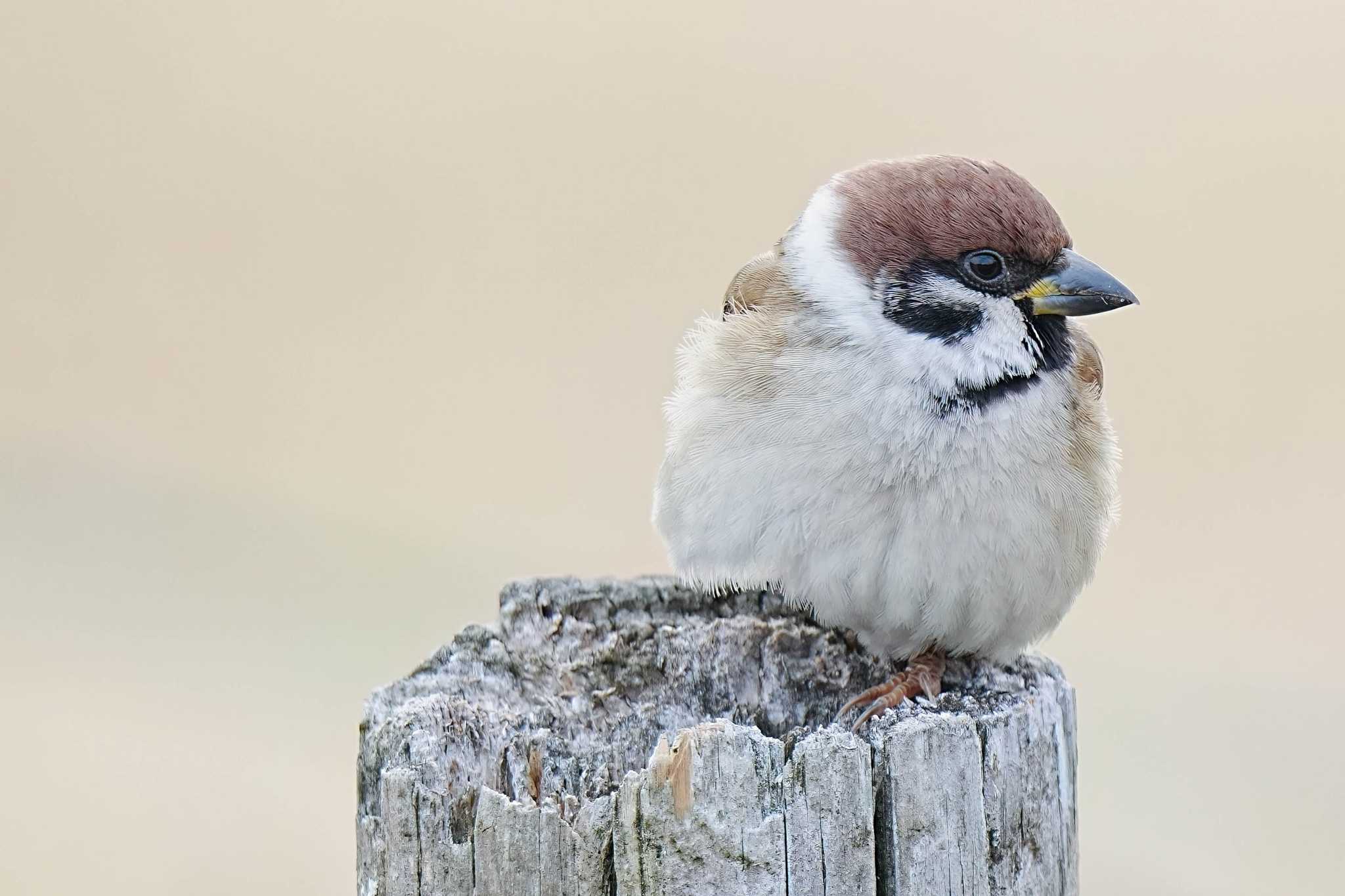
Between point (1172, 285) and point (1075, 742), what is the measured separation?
489 cm

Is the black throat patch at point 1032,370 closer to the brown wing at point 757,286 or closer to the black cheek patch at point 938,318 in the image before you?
the black cheek patch at point 938,318

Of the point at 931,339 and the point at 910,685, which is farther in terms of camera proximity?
the point at 931,339

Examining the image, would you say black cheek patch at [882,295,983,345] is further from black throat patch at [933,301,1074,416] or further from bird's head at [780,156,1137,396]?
black throat patch at [933,301,1074,416]

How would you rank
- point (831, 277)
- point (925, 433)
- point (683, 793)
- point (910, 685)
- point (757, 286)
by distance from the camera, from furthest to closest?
1. point (757, 286)
2. point (831, 277)
3. point (925, 433)
4. point (910, 685)
5. point (683, 793)

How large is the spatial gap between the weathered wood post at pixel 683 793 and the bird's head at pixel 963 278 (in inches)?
30.1

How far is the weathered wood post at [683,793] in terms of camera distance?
7.66ft

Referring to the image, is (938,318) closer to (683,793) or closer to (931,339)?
(931,339)

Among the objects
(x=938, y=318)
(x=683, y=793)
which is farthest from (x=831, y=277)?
(x=683, y=793)

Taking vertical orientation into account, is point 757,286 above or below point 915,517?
above

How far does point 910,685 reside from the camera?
333 centimetres

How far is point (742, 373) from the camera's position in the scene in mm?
3736

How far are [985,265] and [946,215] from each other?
14 centimetres

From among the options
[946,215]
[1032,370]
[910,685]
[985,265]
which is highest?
[946,215]

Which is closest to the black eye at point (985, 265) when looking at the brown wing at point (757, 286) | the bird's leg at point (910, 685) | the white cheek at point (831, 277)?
the white cheek at point (831, 277)
